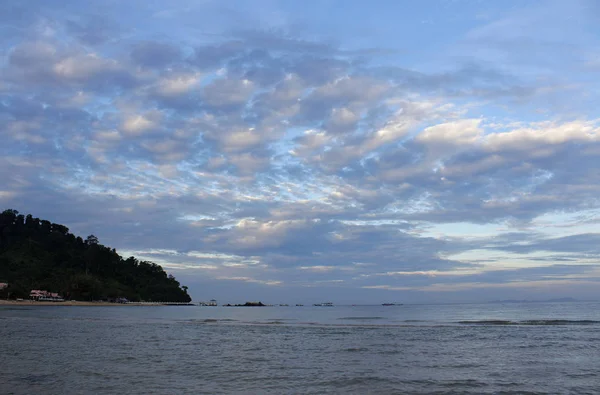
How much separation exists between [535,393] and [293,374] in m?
12.6

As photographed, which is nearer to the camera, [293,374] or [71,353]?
[293,374]

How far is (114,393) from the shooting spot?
70.0 ft

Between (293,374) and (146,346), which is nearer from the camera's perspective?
(293,374)

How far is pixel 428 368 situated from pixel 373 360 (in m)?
4.90

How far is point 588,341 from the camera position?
4594 cm

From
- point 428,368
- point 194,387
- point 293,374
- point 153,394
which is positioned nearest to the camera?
point 153,394

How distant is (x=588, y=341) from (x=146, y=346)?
137ft

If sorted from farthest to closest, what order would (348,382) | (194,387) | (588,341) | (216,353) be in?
(588,341) → (216,353) → (348,382) → (194,387)

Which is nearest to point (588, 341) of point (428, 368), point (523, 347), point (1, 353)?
point (523, 347)

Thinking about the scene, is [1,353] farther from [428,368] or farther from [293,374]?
[428,368]

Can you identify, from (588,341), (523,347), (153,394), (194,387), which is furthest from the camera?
(588,341)

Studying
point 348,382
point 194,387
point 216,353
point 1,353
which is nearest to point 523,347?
point 348,382

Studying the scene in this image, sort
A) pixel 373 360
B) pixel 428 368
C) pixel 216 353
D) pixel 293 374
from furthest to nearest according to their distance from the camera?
pixel 216 353 → pixel 373 360 → pixel 428 368 → pixel 293 374

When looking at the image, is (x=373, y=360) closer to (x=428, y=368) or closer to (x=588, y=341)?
(x=428, y=368)
